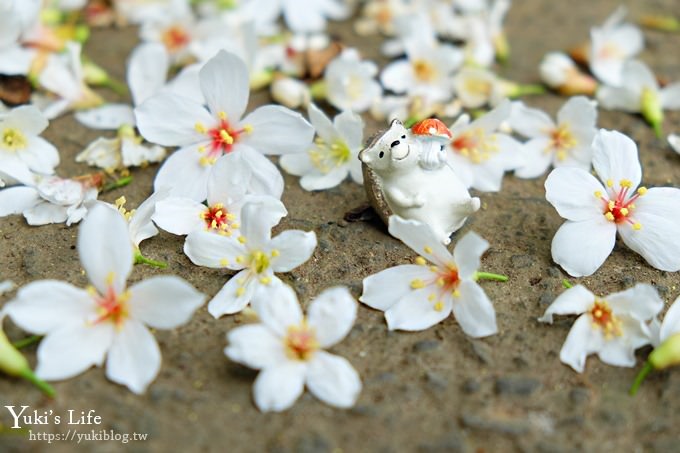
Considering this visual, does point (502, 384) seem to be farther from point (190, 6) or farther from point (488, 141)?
point (190, 6)

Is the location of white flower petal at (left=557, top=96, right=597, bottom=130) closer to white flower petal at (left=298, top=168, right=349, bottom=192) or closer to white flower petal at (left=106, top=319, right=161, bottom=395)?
white flower petal at (left=298, top=168, right=349, bottom=192)

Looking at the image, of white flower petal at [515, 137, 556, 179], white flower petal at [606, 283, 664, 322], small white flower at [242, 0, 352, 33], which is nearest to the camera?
white flower petal at [606, 283, 664, 322]

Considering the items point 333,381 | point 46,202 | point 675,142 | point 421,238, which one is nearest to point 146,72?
point 46,202

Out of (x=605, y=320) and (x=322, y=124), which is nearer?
(x=605, y=320)

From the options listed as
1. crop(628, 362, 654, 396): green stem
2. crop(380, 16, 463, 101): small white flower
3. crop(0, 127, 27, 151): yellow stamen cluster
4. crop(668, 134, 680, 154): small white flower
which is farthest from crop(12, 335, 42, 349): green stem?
crop(668, 134, 680, 154): small white flower

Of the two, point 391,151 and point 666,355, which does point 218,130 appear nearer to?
point 391,151

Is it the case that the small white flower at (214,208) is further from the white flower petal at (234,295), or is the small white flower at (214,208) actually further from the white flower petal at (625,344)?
the white flower petal at (625,344)

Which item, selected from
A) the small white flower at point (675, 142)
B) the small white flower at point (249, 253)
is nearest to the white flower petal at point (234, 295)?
the small white flower at point (249, 253)
